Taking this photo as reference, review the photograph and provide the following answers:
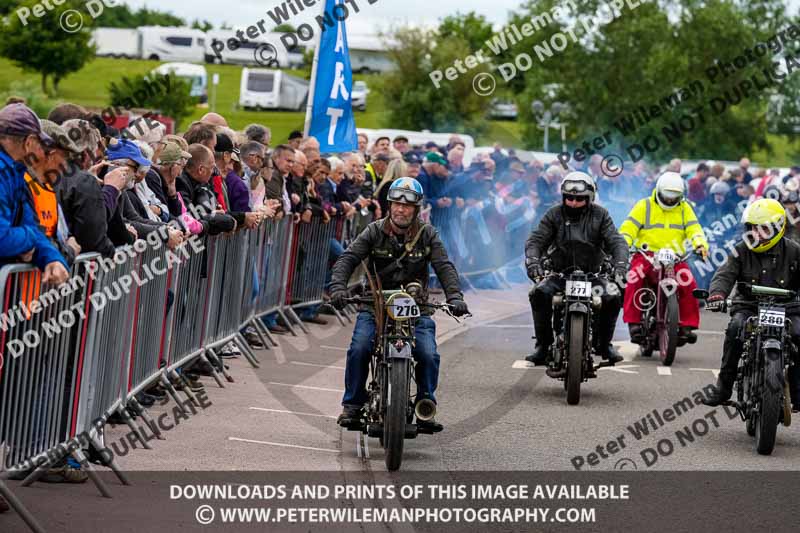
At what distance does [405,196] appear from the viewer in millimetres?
10133

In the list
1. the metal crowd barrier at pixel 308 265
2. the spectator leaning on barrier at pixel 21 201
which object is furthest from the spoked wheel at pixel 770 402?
the metal crowd barrier at pixel 308 265

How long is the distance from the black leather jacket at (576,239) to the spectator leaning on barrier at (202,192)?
9.89 feet

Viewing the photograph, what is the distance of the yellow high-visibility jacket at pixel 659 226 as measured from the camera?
52.9 ft

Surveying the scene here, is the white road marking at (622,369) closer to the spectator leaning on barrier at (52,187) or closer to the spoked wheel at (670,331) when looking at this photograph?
the spoked wheel at (670,331)

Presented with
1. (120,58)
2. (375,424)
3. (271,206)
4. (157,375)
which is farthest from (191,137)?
(120,58)

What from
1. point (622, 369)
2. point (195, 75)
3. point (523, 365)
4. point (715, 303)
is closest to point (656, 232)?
point (622, 369)

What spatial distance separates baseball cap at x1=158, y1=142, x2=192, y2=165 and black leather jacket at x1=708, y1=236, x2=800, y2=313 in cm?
411

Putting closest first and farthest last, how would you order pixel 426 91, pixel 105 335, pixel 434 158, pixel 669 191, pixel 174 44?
pixel 105 335, pixel 669 191, pixel 434 158, pixel 426 91, pixel 174 44

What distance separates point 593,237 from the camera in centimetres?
1333

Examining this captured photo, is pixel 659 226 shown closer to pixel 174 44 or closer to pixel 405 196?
pixel 405 196

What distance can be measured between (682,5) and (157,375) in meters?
76.7

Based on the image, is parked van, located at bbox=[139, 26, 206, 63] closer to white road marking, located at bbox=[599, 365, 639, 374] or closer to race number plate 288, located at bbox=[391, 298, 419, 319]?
white road marking, located at bbox=[599, 365, 639, 374]

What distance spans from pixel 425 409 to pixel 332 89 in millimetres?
8704

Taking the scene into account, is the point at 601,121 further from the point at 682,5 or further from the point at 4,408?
the point at 4,408
